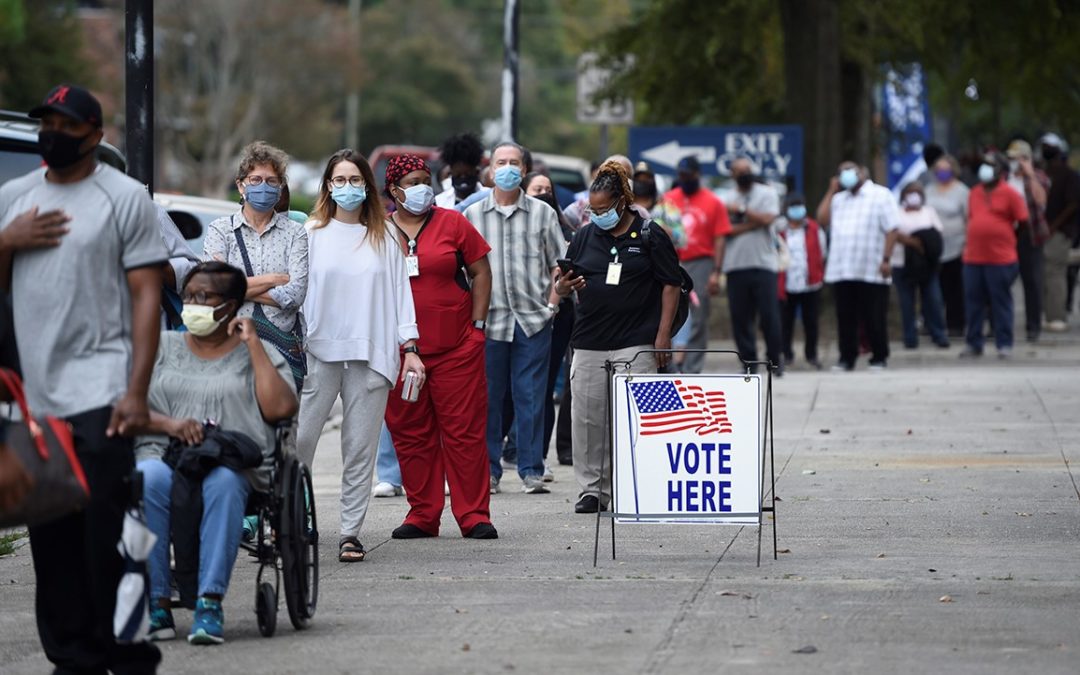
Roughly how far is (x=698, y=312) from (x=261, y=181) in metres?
9.12

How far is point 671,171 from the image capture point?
2209 centimetres

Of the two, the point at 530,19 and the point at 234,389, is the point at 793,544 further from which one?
the point at 530,19

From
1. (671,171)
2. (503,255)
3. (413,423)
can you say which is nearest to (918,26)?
(671,171)

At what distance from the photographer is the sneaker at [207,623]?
23.6 ft

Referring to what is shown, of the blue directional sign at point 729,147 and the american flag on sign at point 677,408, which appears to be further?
the blue directional sign at point 729,147

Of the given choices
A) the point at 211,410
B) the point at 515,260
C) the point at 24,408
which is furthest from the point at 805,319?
the point at 24,408

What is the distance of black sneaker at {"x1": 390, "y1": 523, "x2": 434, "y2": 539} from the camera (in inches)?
393

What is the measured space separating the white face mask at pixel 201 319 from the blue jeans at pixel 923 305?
15.2 metres

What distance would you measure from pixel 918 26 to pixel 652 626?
17.1 metres

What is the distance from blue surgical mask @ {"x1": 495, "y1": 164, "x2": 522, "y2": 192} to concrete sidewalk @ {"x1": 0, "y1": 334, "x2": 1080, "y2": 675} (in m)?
1.75

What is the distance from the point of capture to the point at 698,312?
17828 millimetres

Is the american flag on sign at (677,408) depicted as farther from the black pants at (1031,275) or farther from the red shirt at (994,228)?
the black pants at (1031,275)

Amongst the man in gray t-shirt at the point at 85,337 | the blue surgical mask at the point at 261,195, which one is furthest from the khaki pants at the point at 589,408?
the man in gray t-shirt at the point at 85,337

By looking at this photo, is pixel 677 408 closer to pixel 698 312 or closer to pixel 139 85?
pixel 139 85
